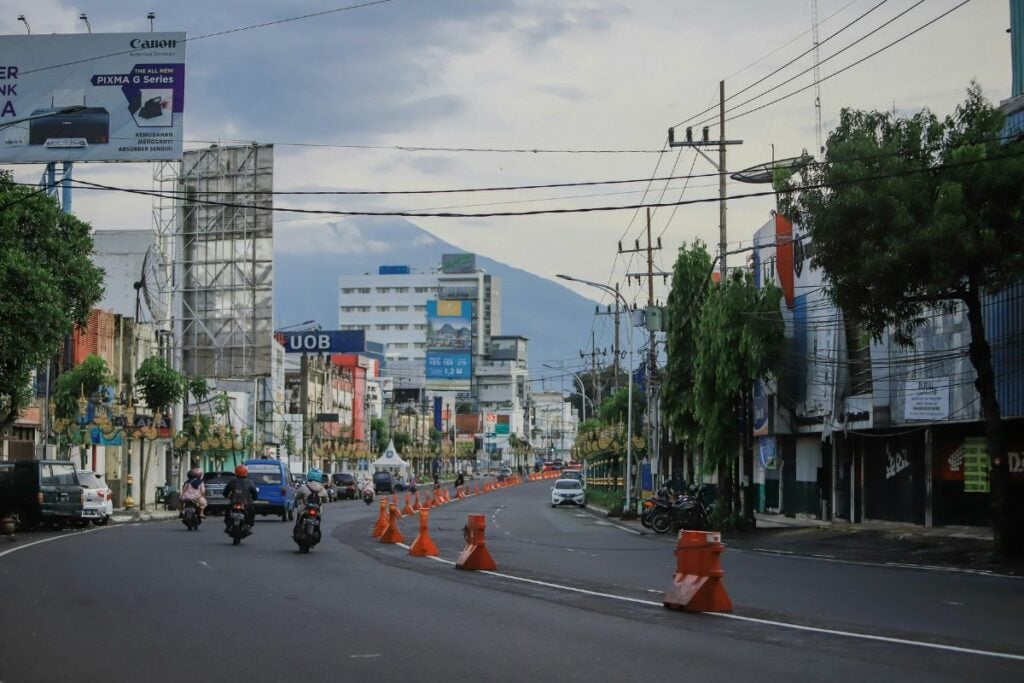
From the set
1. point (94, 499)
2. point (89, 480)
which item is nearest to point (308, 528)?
point (94, 499)

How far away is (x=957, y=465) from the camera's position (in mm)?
36594

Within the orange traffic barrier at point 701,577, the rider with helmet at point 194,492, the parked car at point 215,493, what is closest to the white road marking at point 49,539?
the rider with helmet at point 194,492

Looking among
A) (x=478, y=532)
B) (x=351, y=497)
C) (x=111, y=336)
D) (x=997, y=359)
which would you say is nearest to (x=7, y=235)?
(x=478, y=532)

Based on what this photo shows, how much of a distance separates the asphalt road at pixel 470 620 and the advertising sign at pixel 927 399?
8.57 meters

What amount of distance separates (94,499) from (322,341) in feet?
303

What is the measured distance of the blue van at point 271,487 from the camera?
4737cm

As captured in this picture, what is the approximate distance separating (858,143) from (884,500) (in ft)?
→ 55.9

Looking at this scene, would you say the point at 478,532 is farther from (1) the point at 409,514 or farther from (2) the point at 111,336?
(2) the point at 111,336

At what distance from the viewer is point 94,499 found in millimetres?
41875

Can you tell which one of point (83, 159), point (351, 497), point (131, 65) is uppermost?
point (131, 65)

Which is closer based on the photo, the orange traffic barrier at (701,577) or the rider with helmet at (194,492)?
the orange traffic barrier at (701,577)

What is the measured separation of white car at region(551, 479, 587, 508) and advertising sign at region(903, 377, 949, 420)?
122ft

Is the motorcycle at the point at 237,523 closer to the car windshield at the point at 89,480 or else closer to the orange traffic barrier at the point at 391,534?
the orange traffic barrier at the point at 391,534

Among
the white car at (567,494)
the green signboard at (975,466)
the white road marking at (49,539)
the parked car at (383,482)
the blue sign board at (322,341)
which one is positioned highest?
the blue sign board at (322,341)
